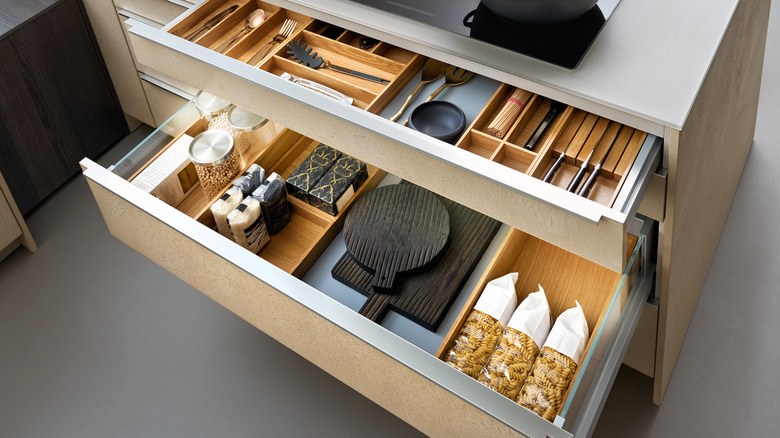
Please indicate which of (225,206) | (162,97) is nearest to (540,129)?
(225,206)

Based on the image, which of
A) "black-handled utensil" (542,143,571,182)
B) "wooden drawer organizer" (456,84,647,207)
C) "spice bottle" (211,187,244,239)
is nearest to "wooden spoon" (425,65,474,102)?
"wooden drawer organizer" (456,84,647,207)

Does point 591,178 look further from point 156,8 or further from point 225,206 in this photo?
point 156,8

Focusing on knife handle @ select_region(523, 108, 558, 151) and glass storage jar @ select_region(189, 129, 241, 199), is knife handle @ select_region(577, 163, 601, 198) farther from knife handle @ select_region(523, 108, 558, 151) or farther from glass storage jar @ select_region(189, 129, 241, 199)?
glass storage jar @ select_region(189, 129, 241, 199)

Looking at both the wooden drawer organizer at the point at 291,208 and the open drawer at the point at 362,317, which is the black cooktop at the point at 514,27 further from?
the wooden drawer organizer at the point at 291,208

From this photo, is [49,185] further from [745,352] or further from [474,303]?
[745,352]

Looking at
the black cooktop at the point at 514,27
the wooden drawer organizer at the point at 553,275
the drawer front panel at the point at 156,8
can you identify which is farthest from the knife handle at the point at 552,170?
the drawer front panel at the point at 156,8

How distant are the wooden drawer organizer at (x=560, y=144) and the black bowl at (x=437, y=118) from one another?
0.20 feet

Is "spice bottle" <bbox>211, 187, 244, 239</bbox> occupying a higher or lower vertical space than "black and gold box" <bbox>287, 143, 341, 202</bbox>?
lower

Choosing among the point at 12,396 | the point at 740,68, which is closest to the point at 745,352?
the point at 740,68

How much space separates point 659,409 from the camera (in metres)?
1.64

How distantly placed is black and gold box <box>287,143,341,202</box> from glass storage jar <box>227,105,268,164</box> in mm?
130

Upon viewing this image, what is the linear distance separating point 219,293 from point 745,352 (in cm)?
127

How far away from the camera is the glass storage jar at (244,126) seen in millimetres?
1563

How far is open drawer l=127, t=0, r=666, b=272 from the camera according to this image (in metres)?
0.99
